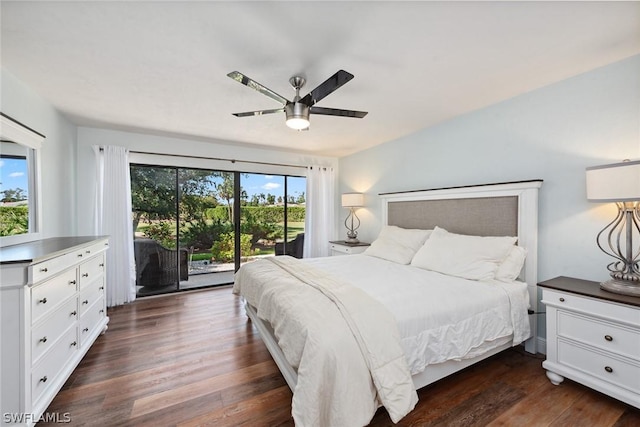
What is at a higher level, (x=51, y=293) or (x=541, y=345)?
(x=51, y=293)

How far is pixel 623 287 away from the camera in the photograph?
1759 millimetres

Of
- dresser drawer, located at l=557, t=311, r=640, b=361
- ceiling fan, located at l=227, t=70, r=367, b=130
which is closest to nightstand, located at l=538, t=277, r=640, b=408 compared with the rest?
dresser drawer, located at l=557, t=311, r=640, b=361

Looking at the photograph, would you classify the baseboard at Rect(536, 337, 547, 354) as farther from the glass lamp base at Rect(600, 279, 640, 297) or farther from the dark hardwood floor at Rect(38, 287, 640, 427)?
the glass lamp base at Rect(600, 279, 640, 297)

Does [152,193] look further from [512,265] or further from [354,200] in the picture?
[512,265]

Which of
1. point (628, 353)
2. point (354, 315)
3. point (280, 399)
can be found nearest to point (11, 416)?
point (280, 399)

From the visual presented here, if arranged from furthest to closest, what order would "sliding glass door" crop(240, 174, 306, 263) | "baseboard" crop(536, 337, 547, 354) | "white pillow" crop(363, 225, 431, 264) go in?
"sliding glass door" crop(240, 174, 306, 263) → "white pillow" crop(363, 225, 431, 264) → "baseboard" crop(536, 337, 547, 354)

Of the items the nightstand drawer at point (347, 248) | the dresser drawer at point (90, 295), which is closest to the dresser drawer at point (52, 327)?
the dresser drawer at point (90, 295)

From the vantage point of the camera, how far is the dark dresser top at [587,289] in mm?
1657

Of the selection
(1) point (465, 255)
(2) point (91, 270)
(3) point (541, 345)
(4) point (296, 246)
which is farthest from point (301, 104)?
(4) point (296, 246)

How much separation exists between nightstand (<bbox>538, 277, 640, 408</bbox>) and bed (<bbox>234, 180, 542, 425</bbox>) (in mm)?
235

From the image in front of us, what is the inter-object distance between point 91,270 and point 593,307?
4051 mm

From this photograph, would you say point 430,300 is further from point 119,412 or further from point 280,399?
point 119,412

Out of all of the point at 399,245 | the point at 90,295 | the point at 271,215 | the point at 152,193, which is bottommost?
the point at 90,295

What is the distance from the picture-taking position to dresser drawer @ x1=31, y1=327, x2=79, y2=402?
1.54 metres
